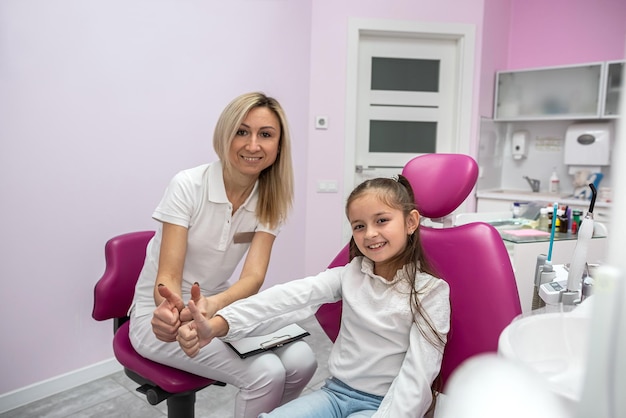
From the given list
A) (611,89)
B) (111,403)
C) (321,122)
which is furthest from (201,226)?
(611,89)

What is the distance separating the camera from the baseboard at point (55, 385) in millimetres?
2010

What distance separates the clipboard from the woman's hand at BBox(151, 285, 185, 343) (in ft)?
0.62

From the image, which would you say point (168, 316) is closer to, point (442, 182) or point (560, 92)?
point (442, 182)

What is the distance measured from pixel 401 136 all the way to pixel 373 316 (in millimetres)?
2725

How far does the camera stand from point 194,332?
1.14 metres

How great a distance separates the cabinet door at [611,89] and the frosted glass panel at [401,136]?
1251mm

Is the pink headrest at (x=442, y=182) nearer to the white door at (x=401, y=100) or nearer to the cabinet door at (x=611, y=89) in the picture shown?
the white door at (x=401, y=100)

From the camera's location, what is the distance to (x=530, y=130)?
4.19 m

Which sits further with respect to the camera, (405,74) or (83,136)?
(405,74)

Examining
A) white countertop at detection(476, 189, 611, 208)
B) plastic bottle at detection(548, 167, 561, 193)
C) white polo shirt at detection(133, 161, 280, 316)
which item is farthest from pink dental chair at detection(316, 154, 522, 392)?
plastic bottle at detection(548, 167, 561, 193)

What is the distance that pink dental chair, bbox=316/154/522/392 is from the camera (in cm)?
112

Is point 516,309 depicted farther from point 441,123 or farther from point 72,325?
point 441,123

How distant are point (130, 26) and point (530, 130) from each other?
339 centimetres

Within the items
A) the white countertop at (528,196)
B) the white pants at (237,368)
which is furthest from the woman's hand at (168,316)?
the white countertop at (528,196)
